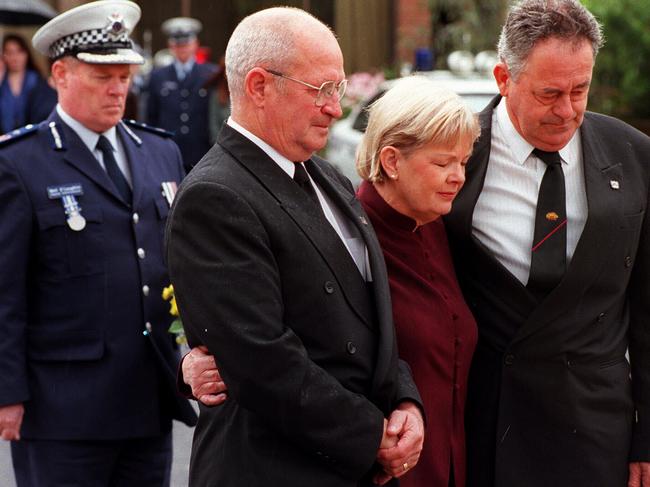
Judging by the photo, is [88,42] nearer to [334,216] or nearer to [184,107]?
[334,216]

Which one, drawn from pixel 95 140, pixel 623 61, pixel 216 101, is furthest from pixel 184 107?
pixel 95 140

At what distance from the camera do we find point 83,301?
147 inches

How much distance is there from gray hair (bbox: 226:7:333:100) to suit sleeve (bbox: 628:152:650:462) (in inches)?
46.0

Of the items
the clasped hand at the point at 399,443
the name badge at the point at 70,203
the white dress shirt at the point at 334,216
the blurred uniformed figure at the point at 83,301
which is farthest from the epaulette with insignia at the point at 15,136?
the clasped hand at the point at 399,443

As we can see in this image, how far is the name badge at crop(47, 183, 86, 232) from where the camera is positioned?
12.2 ft

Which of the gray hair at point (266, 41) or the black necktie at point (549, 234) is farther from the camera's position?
the black necktie at point (549, 234)

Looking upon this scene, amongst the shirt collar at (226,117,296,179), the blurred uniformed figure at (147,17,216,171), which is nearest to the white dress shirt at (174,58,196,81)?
the blurred uniformed figure at (147,17,216,171)

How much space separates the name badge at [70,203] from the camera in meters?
3.72

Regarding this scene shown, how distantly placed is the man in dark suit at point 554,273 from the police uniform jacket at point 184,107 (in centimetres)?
857

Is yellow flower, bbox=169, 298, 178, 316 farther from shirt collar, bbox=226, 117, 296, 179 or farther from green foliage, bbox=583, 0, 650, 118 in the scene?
green foliage, bbox=583, 0, 650, 118

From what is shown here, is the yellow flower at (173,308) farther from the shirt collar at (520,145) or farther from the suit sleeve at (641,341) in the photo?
the suit sleeve at (641,341)

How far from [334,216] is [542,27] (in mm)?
785

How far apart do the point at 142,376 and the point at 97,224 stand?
518mm

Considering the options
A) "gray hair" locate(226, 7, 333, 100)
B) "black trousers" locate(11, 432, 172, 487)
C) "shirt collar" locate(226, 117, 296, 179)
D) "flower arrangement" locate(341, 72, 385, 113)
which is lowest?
"flower arrangement" locate(341, 72, 385, 113)
